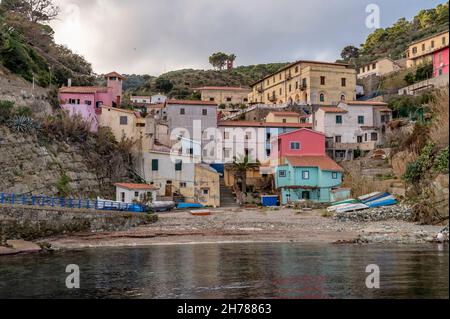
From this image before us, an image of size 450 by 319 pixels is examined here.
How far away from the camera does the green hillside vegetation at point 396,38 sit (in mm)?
118562

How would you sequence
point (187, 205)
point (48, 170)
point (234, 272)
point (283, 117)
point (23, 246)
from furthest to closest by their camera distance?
point (283, 117), point (187, 205), point (48, 170), point (23, 246), point (234, 272)

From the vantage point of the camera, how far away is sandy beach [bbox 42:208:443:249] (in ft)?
112

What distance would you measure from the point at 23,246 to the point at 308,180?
33266 millimetres

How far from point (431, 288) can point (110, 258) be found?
17.9m

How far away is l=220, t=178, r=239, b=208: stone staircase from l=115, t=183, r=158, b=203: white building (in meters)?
9.09

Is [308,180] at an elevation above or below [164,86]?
below

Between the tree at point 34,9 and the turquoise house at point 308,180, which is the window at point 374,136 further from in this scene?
the tree at point 34,9

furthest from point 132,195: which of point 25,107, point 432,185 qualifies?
point 432,185

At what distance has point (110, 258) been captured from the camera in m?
27.7

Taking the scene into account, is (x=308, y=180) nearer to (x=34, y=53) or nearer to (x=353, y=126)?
(x=353, y=126)

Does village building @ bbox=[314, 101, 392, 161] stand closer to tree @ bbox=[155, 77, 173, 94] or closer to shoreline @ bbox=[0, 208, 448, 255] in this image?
shoreline @ bbox=[0, 208, 448, 255]

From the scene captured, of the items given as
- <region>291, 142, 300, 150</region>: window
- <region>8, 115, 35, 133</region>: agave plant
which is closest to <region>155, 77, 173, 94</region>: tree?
<region>291, 142, 300, 150</region>: window

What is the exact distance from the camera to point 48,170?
154ft

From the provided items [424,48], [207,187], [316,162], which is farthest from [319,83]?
[207,187]
